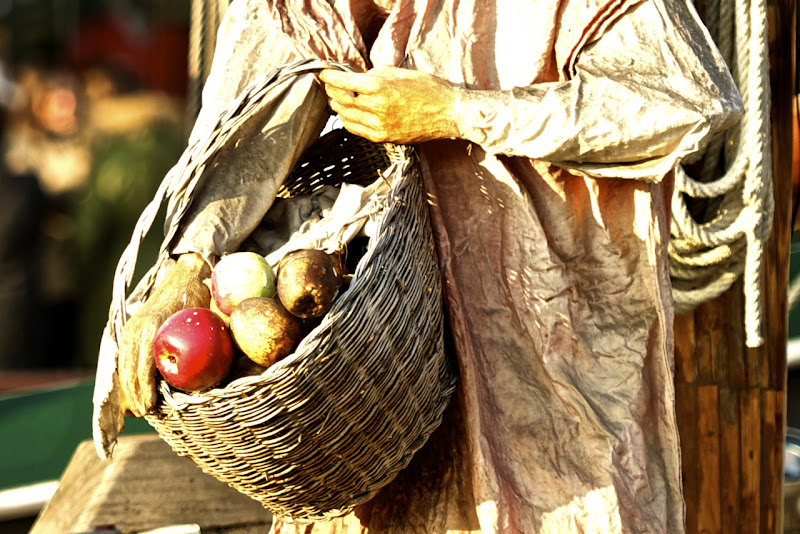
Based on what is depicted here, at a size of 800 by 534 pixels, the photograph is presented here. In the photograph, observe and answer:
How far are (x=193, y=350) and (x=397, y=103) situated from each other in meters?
0.53

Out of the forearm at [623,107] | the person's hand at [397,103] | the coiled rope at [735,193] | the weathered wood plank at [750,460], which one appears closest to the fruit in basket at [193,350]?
the person's hand at [397,103]

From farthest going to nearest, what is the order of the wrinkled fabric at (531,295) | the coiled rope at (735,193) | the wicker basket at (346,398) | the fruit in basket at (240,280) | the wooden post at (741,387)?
the wooden post at (741,387), the coiled rope at (735,193), the wrinkled fabric at (531,295), the fruit in basket at (240,280), the wicker basket at (346,398)

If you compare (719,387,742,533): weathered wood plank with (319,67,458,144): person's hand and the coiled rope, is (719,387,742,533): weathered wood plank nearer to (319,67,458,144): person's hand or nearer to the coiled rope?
the coiled rope

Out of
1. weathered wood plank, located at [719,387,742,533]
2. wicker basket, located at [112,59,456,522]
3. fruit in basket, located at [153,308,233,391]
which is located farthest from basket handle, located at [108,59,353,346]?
weathered wood plank, located at [719,387,742,533]

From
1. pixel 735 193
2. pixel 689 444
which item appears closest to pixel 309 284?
pixel 735 193

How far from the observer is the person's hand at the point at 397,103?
66.5 inches

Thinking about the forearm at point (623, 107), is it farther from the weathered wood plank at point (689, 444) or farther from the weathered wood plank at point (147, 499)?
the weathered wood plank at point (147, 499)

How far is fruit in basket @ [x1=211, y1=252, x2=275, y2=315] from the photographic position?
5.27 feet

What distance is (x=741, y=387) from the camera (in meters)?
2.68

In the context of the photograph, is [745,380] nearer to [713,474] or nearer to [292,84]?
[713,474]

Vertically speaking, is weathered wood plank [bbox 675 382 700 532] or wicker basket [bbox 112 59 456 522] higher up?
wicker basket [bbox 112 59 456 522]

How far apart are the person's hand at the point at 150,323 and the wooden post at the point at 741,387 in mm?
1426

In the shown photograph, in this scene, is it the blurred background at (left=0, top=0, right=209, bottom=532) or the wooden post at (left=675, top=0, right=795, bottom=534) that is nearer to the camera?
the wooden post at (left=675, top=0, right=795, bottom=534)

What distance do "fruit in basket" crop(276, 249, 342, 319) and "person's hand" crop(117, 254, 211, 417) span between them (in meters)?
0.19
